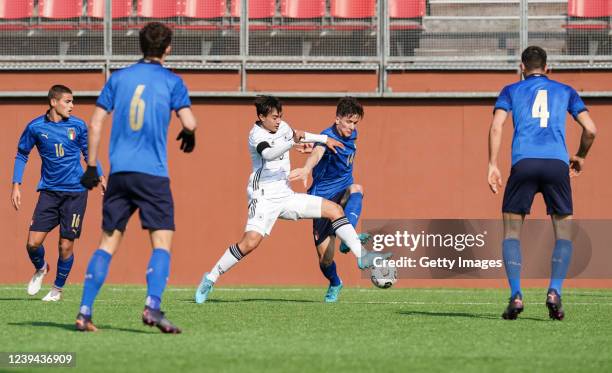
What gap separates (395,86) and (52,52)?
17.5ft

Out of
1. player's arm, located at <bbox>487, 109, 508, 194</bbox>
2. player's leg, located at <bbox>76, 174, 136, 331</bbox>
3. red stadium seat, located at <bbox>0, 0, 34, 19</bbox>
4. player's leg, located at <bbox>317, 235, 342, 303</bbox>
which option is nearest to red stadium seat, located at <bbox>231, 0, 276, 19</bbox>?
red stadium seat, located at <bbox>0, 0, 34, 19</bbox>

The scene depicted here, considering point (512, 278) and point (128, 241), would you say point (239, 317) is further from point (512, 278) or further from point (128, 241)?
point (128, 241)

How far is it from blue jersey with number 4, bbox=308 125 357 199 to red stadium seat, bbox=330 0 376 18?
5.89 m

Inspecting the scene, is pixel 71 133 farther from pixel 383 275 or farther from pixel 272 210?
pixel 383 275

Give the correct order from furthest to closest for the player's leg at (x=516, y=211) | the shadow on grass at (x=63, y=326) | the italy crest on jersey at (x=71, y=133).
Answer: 1. the italy crest on jersey at (x=71, y=133)
2. the player's leg at (x=516, y=211)
3. the shadow on grass at (x=63, y=326)

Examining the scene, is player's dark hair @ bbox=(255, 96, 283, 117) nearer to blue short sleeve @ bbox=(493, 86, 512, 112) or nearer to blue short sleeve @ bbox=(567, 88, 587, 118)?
blue short sleeve @ bbox=(493, 86, 512, 112)

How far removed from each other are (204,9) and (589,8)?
5923 millimetres

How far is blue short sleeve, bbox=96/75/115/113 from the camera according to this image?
7238 mm

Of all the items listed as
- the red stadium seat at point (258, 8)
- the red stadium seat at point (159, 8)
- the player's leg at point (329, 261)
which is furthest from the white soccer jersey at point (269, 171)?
the red stadium seat at point (159, 8)

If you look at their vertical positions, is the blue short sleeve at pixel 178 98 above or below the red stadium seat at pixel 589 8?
below

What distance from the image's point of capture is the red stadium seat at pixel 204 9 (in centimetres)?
1714

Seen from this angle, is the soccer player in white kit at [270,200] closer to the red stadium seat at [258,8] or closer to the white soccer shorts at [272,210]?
the white soccer shorts at [272,210]

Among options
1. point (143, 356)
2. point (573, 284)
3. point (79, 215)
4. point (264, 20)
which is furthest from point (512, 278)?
point (264, 20)

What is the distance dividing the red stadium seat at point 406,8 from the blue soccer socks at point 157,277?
10.6 m
